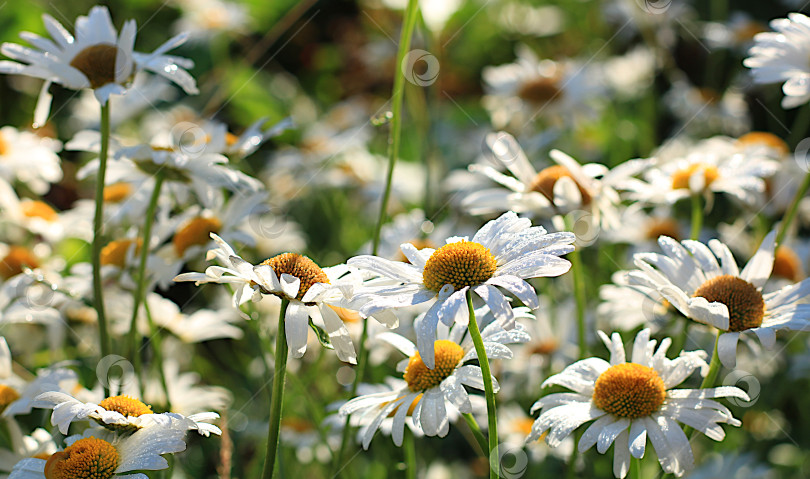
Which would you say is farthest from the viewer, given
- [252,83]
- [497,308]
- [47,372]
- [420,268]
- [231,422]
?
[252,83]

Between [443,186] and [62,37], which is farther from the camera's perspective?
[443,186]

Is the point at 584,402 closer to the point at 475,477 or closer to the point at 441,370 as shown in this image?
the point at 441,370

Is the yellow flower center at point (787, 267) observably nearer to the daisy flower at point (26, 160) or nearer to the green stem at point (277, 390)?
the green stem at point (277, 390)

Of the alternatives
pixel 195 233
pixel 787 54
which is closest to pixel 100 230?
pixel 195 233

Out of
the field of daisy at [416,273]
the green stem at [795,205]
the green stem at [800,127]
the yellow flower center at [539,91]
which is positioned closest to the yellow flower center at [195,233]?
the field of daisy at [416,273]

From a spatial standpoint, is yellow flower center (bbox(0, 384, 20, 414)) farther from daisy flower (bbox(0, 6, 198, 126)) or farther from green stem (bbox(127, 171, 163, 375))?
daisy flower (bbox(0, 6, 198, 126))

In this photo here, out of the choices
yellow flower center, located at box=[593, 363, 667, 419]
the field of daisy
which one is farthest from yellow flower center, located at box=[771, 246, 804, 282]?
yellow flower center, located at box=[593, 363, 667, 419]

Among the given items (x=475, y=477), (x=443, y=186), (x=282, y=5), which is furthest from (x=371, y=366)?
(x=282, y=5)
